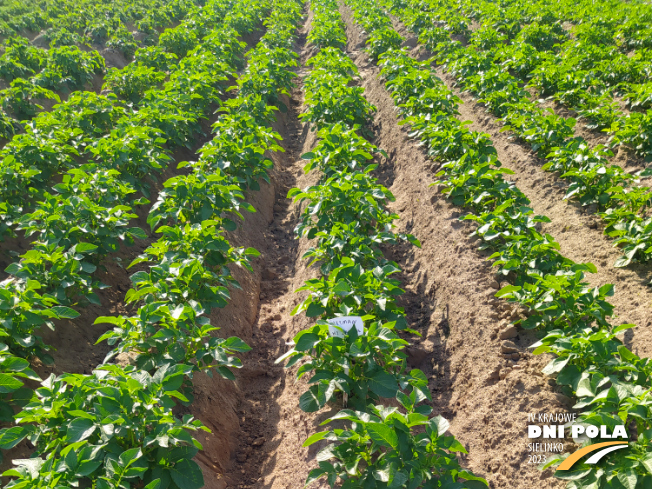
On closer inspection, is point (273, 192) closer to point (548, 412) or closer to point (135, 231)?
point (135, 231)

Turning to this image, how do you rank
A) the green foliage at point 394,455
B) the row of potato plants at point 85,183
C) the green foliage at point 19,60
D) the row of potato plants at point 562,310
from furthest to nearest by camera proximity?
the green foliage at point 19,60
the row of potato plants at point 85,183
the row of potato plants at point 562,310
the green foliage at point 394,455

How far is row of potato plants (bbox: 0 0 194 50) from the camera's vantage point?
35.8 ft

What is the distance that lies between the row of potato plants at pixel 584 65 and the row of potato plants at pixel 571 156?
13.9 inches

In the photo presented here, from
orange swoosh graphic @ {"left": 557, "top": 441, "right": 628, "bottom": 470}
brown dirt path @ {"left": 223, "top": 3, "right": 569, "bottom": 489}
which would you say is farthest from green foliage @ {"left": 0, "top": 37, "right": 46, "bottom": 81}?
orange swoosh graphic @ {"left": 557, "top": 441, "right": 628, "bottom": 470}

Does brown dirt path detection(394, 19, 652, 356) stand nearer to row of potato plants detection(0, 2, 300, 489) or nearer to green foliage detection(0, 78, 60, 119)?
row of potato plants detection(0, 2, 300, 489)

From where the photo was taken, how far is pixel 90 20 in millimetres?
12211

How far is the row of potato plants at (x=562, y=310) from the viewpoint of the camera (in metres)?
2.07

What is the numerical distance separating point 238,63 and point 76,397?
33.0 ft

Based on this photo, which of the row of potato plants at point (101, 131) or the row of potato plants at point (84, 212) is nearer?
the row of potato plants at point (84, 212)

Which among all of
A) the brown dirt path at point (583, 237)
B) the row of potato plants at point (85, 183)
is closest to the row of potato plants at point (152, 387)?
the row of potato plants at point (85, 183)

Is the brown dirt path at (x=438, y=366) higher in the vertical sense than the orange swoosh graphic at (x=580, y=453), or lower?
lower

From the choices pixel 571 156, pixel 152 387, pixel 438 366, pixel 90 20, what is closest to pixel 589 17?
pixel 571 156

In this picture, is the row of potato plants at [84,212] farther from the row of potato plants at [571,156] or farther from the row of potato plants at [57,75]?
the row of potato plants at [571,156]

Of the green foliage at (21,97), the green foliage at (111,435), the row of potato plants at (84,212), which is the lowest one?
the green foliage at (111,435)
